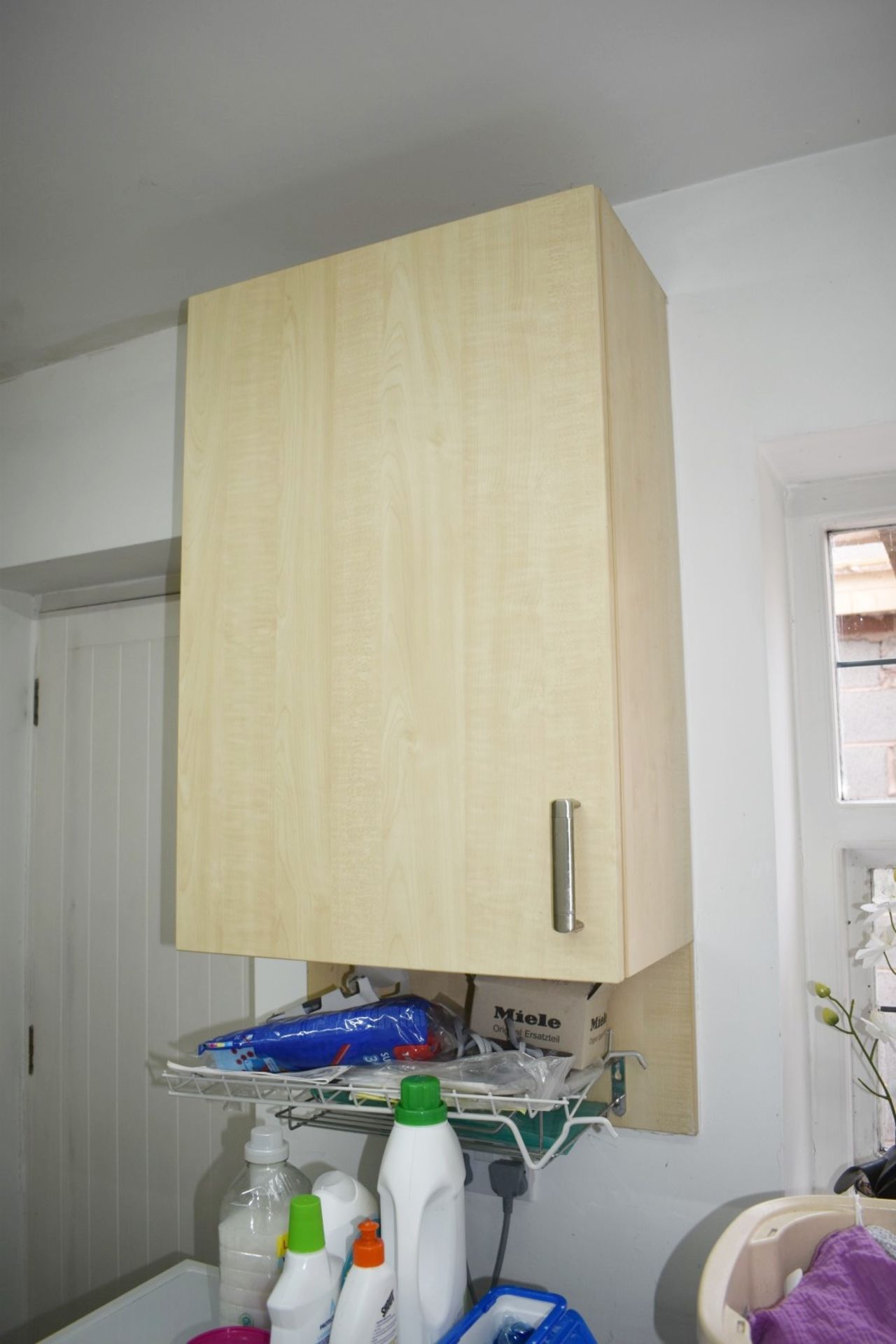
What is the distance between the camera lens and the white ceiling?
113 centimetres

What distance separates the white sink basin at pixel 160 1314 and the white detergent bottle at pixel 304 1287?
14.5 inches

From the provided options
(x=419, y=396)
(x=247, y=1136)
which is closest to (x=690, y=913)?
(x=419, y=396)

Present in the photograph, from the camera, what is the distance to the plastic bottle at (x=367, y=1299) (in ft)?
3.32

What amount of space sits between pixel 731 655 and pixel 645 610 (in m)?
0.21

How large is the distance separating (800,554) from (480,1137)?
964mm

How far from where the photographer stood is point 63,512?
199cm

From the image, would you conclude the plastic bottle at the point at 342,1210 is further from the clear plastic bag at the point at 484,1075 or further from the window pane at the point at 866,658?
the window pane at the point at 866,658

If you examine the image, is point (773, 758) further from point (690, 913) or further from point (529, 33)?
point (529, 33)

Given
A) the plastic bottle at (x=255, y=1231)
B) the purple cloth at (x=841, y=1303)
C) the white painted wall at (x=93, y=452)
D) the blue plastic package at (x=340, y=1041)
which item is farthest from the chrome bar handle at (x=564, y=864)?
the white painted wall at (x=93, y=452)

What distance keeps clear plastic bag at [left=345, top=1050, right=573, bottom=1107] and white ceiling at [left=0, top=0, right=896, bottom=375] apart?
3.88ft

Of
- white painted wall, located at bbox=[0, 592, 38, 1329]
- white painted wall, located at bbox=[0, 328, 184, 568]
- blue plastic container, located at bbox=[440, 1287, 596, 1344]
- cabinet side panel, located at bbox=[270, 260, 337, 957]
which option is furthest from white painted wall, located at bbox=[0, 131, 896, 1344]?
white painted wall, located at bbox=[0, 592, 38, 1329]

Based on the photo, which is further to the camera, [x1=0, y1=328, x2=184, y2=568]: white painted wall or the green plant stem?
[x1=0, y1=328, x2=184, y2=568]: white painted wall

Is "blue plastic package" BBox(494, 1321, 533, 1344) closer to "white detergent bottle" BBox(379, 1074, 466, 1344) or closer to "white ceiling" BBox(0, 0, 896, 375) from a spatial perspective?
"white detergent bottle" BBox(379, 1074, 466, 1344)

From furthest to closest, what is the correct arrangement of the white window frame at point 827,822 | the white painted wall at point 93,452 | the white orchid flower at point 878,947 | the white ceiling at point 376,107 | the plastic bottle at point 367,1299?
the white painted wall at point 93,452, the white window frame at point 827,822, the white orchid flower at point 878,947, the white ceiling at point 376,107, the plastic bottle at point 367,1299
